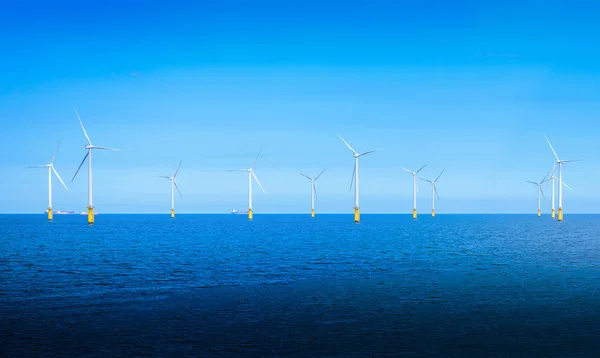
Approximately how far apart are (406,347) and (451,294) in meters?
15.7

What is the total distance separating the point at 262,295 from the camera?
38625mm

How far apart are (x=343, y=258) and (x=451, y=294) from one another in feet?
99.9

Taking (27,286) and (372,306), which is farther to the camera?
(27,286)

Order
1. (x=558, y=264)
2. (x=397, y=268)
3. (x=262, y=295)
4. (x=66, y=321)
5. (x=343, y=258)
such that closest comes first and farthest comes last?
(x=66, y=321), (x=262, y=295), (x=397, y=268), (x=558, y=264), (x=343, y=258)

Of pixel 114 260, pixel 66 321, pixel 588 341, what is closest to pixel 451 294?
pixel 588 341

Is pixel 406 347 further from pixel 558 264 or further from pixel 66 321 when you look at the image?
pixel 558 264

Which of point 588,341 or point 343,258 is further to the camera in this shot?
point 343,258

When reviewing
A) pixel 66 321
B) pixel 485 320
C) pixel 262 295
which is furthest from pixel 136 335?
pixel 485 320

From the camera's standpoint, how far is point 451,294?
39.5 m

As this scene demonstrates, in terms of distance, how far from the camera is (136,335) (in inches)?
1056

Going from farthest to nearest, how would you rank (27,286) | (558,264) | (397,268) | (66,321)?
1. (558,264)
2. (397,268)
3. (27,286)
4. (66,321)

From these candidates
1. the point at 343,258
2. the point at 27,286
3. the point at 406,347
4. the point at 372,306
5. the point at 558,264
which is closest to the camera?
the point at 406,347

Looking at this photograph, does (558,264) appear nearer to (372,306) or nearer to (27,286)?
(372,306)

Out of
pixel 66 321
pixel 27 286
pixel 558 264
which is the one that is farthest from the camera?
pixel 558 264
